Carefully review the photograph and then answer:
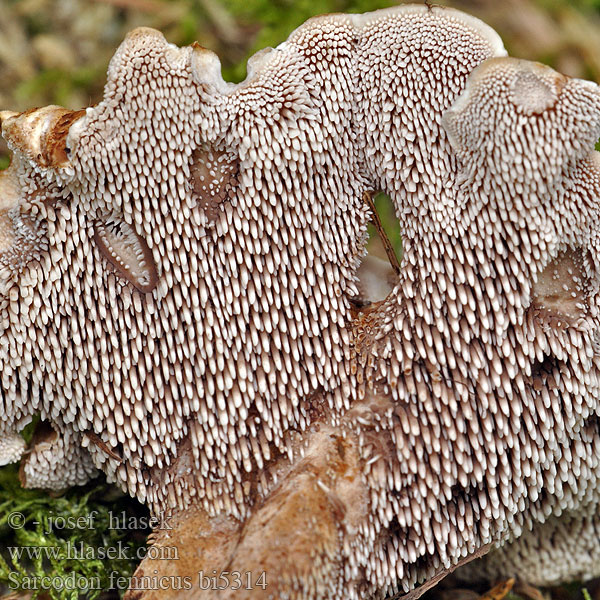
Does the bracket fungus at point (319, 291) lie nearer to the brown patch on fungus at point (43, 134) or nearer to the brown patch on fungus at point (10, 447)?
the brown patch on fungus at point (43, 134)

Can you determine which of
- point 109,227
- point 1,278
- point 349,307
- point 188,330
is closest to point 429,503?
point 349,307

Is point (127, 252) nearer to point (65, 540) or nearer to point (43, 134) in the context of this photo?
point (43, 134)

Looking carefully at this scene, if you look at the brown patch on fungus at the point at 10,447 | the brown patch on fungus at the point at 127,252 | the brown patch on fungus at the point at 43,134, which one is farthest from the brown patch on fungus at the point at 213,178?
the brown patch on fungus at the point at 10,447

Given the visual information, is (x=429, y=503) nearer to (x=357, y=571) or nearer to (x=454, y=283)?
(x=357, y=571)

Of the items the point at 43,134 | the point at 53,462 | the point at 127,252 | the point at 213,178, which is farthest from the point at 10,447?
the point at 213,178

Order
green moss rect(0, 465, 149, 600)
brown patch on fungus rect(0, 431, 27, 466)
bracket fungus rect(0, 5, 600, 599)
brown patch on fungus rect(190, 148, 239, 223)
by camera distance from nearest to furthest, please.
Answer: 1. bracket fungus rect(0, 5, 600, 599)
2. brown patch on fungus rect(190, 148, 239, 223)
3. brown patch on fungus rect(0, 431, 27, 466)
4. green moss rect(0, 465, 149, 600)

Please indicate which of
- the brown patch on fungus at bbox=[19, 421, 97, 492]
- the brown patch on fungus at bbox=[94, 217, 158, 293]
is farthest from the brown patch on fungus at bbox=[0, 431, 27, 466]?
the brown patch on fungus at bbox=[94, 217, 158, 293]

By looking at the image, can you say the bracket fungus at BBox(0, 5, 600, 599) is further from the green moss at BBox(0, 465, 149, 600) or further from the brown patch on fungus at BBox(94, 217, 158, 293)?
the green moss at BBox(0, 465, 149, 600)
